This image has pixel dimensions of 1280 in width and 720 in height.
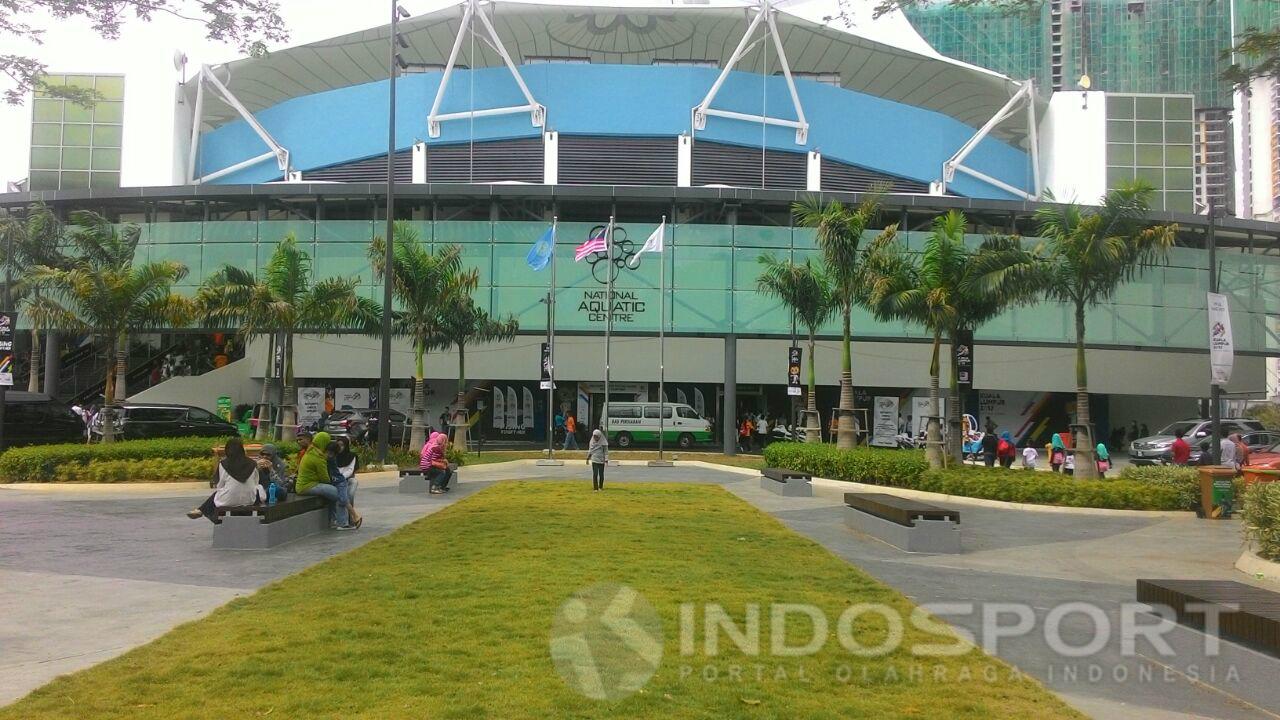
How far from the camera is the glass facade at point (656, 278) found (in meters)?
38.8

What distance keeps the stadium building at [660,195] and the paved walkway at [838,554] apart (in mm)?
20412

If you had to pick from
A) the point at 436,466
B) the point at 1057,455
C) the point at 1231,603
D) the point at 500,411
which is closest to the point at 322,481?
the point at 436,466

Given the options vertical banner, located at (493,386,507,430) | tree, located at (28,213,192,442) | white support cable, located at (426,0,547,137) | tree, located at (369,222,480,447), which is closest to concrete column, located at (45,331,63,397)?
tree, located at (28,213,192,442)

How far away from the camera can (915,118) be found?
45781 millimetres

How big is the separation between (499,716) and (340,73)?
47927 mm

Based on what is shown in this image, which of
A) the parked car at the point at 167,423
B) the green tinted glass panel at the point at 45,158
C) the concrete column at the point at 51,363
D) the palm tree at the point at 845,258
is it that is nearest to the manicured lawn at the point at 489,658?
the palm tree at the point at 845,258

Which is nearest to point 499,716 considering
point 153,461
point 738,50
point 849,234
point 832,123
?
point 153,461

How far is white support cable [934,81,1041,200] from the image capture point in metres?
45.4

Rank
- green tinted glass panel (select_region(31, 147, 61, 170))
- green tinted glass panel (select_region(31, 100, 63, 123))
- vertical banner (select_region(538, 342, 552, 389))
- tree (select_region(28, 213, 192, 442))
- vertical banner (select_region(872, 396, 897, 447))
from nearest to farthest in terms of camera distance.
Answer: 1. tree (select_region(28, 213, 192, 442))
2. vertical banner (select_region(538, 342, 552, 389))
3. vertical banner (select_region(872, 396, 897, 447))
4. green tinted glass panel (select_region(31, 147, 61, 170))
5. green tinted glass panel (select_region(31, 100, 63, 123))

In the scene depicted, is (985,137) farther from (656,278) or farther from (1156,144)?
(656,278)

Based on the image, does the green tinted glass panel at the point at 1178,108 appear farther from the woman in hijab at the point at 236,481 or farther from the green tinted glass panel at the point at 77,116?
the green tinted glass panel at the point at 77,116

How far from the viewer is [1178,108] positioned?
154 ft

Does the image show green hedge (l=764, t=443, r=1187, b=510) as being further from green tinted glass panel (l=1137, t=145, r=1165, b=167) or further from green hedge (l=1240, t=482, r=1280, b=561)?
green tinted glass panel (l=1137, t=145, r=1165, b=167)

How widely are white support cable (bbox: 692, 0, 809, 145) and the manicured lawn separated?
3297 cm
